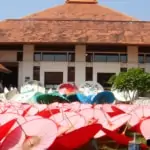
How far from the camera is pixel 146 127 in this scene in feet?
12.6

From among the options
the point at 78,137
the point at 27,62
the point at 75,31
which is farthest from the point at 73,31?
the point at 78,137

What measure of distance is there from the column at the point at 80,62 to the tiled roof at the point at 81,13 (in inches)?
287

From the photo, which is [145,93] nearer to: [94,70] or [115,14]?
[94,70]

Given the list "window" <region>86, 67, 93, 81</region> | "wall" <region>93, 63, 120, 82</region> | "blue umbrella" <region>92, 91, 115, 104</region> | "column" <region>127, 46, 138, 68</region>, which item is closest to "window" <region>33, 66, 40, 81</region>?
"window" <region>86, 67, 93, 81</region>

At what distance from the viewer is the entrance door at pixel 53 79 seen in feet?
109

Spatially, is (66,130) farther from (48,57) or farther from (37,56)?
(37,56)

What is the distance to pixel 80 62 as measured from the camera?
33469 millimetres

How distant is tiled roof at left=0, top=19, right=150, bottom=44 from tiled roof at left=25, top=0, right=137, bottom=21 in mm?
3942

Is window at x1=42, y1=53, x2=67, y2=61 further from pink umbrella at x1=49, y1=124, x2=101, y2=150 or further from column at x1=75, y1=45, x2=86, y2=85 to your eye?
pink umbrella at x1=49, y1=124, x2=101, y2=150

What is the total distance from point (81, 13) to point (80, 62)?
29.8ft

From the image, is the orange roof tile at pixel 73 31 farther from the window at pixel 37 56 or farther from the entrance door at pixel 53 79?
the entrance door at pixel 53 79

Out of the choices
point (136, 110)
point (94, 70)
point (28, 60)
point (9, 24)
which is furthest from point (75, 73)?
point (136, 110)

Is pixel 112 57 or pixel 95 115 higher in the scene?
pixel 112 57

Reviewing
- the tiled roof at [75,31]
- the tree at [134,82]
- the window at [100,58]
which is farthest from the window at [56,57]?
the tree at [134,82]
